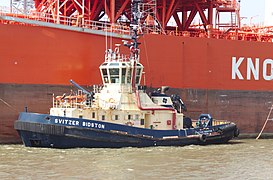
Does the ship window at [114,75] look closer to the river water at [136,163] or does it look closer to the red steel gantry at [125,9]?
the river water at [136,163]

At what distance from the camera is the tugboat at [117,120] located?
17766 mm

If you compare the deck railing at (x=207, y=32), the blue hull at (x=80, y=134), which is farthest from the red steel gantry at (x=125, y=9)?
the blue hull at (x=80, y=134)

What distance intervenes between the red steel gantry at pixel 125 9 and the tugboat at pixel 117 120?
3605 mm

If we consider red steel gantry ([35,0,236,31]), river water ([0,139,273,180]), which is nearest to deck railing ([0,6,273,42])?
red steel gantry ([35,0,236,31])

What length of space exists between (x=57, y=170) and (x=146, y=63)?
30.7 ft

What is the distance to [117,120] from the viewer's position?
18703mm

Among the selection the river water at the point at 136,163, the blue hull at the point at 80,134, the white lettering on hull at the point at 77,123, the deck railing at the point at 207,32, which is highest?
the deck railing at the point at 207,32

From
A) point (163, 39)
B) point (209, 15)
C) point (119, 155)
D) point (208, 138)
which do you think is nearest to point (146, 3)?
point (163, 39)

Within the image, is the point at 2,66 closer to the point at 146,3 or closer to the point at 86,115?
the point at 86,115

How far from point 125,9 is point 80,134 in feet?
32.2

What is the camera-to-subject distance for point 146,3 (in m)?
23.7

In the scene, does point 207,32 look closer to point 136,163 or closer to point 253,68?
point 253,68

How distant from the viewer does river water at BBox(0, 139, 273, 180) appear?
1391 cm

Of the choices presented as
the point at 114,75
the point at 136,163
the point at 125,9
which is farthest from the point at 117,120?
the point at 125,9
